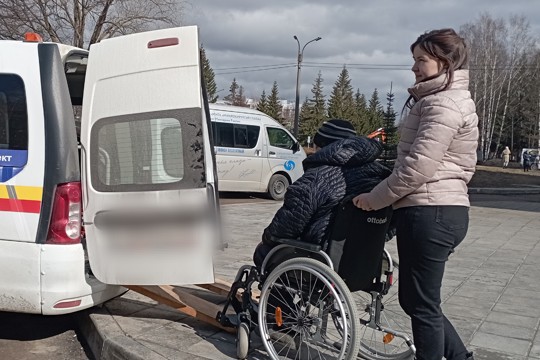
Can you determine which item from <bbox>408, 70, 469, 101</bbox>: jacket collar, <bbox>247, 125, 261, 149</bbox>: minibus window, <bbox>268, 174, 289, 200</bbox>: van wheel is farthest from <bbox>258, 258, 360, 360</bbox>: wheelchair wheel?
<bbox>268, 174, 289, 200</bbox>: van wheel

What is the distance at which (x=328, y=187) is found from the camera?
10.8 ft

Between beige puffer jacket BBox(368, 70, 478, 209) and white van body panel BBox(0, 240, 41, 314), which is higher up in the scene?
beige puffer jacket BBox(368, 70, 478, 209)

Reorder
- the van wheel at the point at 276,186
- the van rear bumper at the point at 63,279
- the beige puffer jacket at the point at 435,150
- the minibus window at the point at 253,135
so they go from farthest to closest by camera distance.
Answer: the van wheel at the point at 276,186 < the minibus window at the point at 253,135 < the van rear bumper at the point at 63,279 < the beige puffer jacket at the point at 435,150

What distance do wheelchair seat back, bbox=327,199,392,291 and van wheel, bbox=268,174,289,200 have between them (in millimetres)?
11585

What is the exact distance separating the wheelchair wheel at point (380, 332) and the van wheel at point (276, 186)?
10340 mm

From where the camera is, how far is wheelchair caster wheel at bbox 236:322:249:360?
3.60 metres

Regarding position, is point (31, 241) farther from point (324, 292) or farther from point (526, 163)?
point (526, 163)

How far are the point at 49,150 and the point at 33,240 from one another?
59cm

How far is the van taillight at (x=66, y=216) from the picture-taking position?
3613 mm

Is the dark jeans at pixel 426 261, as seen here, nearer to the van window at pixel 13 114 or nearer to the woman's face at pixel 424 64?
the woman's face at pixel 424 64

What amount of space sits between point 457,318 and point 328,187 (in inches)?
86.1

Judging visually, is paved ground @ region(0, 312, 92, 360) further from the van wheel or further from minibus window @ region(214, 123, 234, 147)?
the van wheel

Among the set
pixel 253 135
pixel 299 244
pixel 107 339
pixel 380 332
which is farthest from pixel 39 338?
pixel 253 135

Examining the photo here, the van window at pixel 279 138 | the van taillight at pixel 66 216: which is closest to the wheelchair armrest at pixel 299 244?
the van taillight at pixel 66 216
